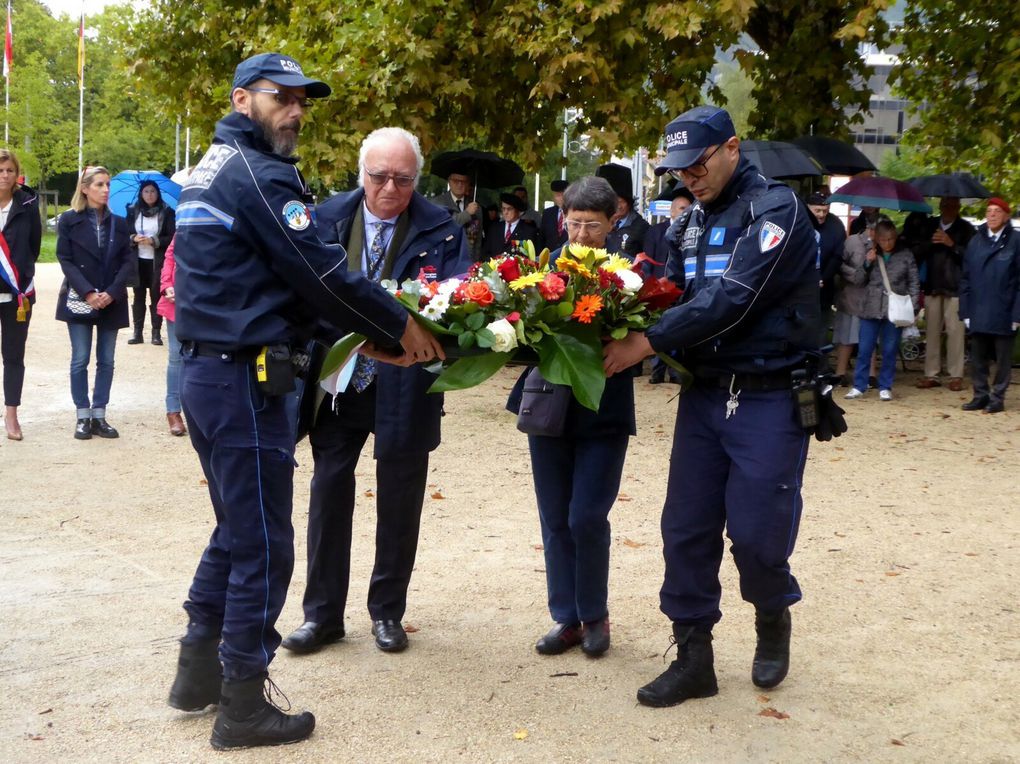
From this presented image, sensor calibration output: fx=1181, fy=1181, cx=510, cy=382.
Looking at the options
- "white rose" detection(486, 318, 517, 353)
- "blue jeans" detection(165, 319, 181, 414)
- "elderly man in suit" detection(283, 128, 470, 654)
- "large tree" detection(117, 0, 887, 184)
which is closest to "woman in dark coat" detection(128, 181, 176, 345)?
"large tree" detection(117, 0, 887, 184)

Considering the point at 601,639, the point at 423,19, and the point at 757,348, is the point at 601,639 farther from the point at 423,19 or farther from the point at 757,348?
the point at 423,19

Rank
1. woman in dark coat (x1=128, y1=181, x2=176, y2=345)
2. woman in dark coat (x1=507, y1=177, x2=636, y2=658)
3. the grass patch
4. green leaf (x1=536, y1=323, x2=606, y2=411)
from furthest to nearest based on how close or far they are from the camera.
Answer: the grass patch
woman in dark coat (x1=128, y1=181, x2=176, y2=345)
woman in dark coat (x1=507, y1=177, x2=636, y2=658)
green leaf (x1=536, y1=323, x2=606, y2=411)

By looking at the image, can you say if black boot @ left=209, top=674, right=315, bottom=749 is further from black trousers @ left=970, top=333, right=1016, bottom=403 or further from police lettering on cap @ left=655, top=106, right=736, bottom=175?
black trousers @ left=970, top=333, right=1016, bottom=403

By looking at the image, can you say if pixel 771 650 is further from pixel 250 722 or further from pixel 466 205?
pixel 466 205

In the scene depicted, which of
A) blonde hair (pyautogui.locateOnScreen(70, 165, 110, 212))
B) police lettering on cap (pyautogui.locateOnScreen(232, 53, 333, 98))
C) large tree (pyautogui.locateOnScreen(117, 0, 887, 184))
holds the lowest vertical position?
police lettering on cap (pyautogui.locateOnScreen(232, 53, 333, 98))

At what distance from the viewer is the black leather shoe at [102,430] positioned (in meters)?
9.91

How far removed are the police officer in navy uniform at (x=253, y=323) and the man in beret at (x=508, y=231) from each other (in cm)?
961

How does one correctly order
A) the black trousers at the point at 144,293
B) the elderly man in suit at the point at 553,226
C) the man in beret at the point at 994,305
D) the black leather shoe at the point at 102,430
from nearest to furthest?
the black leather shoe at the point at 102,430
the man in beret at the point at 994,305
the elderly man in suit at the point at 553,226
the black trousers at the point at 144,293

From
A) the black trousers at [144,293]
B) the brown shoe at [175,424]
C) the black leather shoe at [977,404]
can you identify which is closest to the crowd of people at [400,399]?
the brown shoe at [175,424]

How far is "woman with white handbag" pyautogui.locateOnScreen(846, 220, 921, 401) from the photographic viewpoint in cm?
1311

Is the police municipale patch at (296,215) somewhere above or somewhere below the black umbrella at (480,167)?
below

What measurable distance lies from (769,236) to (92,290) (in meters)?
7.06

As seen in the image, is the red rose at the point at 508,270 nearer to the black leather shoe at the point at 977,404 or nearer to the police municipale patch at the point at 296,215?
the police municipale patch at the point at 296,215

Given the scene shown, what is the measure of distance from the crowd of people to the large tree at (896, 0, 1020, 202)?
33.0 ft
